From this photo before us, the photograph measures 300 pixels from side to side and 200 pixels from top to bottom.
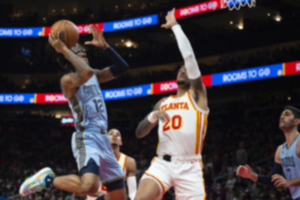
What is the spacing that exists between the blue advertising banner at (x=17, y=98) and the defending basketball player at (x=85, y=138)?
69.6ft

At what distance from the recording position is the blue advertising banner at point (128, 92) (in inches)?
906

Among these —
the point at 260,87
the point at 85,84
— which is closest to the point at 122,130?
the point at 260,87

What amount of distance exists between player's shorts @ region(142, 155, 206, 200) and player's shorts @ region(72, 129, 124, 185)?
462 mm

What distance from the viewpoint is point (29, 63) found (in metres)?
29.1

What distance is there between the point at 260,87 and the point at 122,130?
8.49 meters

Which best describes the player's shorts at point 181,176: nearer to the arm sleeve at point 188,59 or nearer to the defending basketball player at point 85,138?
the defending basketball player at point 85,138

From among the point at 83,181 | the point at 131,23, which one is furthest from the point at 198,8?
the point at 83,181

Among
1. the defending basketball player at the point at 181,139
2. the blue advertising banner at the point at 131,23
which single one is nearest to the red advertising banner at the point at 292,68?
the blue advertising banner at the point at 131,23

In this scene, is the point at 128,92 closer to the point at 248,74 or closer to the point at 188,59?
the point at 248,74

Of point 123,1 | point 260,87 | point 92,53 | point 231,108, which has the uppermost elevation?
point 123,1

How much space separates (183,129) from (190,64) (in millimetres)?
726

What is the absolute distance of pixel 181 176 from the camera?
4410 millimetres

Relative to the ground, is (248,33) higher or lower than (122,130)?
higher

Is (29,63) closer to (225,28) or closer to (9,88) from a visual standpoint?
(9,88)
